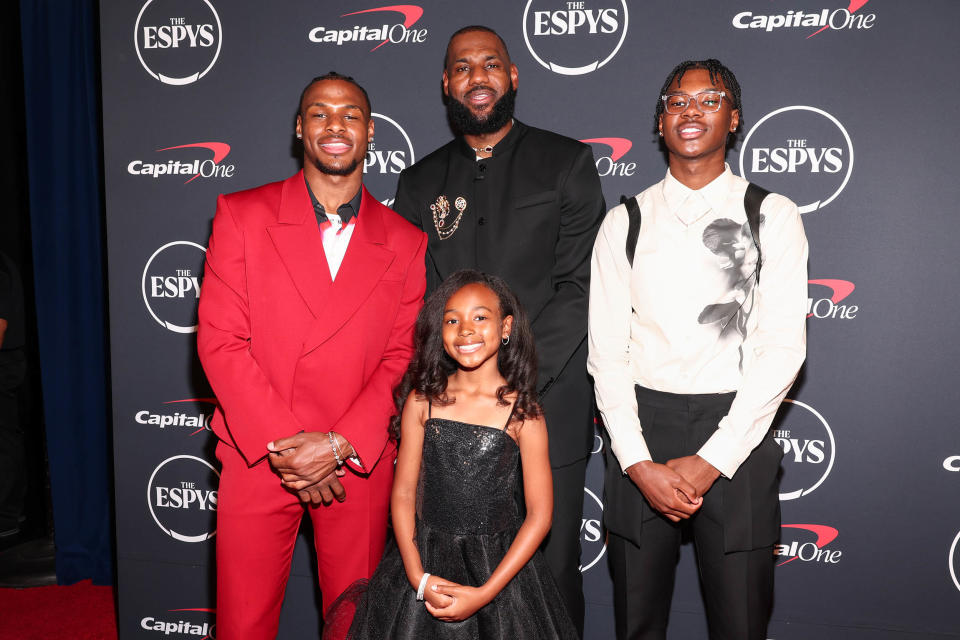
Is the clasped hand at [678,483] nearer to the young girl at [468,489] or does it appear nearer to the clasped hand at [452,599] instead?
the young girl at [468,489]

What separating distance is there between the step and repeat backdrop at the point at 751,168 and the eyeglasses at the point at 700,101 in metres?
0.80

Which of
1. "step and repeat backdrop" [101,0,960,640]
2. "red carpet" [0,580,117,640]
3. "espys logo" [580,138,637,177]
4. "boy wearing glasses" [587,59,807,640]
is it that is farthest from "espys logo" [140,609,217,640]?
"espys logo" [580,138,637,177]

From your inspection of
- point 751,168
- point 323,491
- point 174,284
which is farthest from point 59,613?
point 751,168

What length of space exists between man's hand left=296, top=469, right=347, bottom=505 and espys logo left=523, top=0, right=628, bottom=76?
1979mm

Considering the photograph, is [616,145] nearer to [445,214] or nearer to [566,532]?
[445,214]

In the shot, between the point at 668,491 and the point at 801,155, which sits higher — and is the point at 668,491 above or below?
below

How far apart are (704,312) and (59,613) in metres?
3.55

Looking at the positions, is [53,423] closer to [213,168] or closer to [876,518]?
[213,168]

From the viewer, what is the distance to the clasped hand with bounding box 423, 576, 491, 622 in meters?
1.94

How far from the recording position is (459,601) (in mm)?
1948

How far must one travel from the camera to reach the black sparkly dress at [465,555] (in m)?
2.01

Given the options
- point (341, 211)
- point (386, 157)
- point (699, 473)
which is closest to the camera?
point (699, 473)

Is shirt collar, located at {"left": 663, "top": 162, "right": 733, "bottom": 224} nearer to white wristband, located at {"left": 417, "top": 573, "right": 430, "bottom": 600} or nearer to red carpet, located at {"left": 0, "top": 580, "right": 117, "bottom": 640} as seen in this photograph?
white wristband, located at {"left": 417, "top": 573, "right": 430, "bottom": 600}

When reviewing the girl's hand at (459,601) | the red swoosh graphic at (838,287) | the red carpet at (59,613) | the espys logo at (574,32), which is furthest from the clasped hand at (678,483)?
the red carpet at (59,613)
